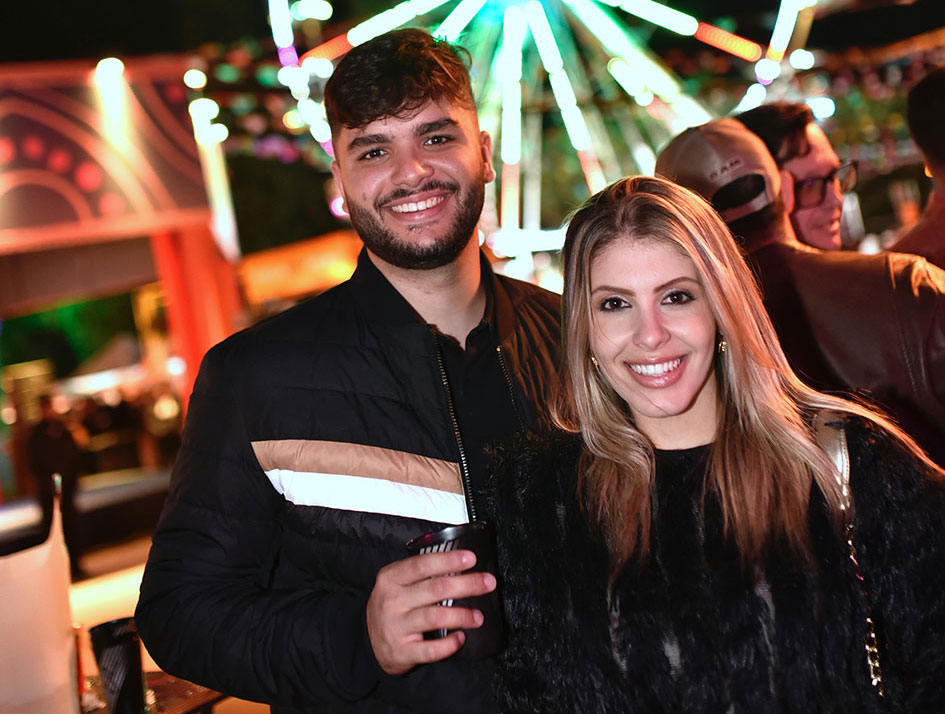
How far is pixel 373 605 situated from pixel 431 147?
3.58ft

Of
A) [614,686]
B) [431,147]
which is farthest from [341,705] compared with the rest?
[431,147]

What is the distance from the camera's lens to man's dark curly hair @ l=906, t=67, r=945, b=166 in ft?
10.2

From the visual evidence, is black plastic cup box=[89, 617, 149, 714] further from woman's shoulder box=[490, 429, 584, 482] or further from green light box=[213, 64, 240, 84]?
green light box=[213, 64, 240, 84]

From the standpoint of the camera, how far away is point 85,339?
22562mm

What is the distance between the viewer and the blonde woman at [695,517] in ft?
5.14

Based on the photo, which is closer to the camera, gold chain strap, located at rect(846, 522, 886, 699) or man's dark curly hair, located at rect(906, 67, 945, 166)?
gold chain strap, located at rect(846, 522, 886, 699)

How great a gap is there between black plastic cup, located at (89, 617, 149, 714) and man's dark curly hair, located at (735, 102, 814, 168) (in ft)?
7.73

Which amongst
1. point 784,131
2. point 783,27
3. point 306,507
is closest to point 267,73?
point 783,27

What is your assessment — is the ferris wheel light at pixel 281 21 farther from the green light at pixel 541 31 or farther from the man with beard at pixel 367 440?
the man with beard at pixel 367 440

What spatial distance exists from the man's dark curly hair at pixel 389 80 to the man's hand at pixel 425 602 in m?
1.10

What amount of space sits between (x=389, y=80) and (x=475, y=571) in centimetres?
118

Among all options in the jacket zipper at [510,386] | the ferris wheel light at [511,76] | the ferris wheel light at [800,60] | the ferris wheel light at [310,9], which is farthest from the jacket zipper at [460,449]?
the ferris wheel light at [800,60]

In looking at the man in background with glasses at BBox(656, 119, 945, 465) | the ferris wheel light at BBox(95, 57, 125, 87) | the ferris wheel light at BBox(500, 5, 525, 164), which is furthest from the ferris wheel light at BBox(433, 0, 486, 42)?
the man in background with glasses at BBox(656, 119, 945, 465)

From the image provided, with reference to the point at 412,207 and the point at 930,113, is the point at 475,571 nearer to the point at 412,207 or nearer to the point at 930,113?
A: the point at 412,207
